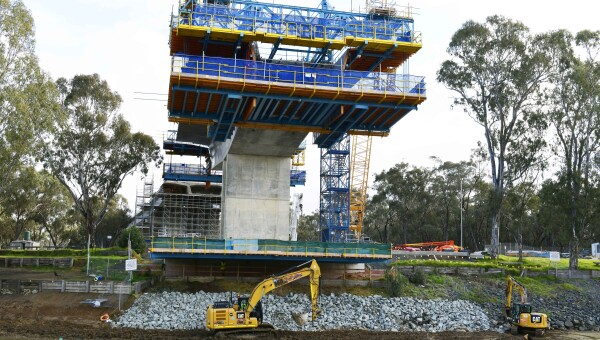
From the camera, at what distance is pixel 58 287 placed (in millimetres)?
32188

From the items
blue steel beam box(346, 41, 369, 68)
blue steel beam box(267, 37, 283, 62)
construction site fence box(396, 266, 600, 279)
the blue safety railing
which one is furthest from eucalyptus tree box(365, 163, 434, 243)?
blue steel beam box(267, 37, 283, 62)

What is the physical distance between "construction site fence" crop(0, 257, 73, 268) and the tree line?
5.63 meters

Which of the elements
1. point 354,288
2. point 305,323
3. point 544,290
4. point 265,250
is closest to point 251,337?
point 305,323

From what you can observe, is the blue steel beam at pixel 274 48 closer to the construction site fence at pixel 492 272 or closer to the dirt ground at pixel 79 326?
the construction site fence at pixel 492 272

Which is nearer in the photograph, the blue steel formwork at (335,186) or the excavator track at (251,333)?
the excavator track at (251,333)

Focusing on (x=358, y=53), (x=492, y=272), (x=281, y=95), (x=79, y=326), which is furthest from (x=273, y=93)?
(x=492, y=272)

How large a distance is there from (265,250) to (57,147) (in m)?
29.5

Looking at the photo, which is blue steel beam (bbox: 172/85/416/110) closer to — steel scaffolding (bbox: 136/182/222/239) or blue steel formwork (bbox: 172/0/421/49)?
blue steel formwork (bbox: 172/0/421/49)

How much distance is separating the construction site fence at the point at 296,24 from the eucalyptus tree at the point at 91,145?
22.8 m

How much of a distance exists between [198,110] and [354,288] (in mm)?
15487

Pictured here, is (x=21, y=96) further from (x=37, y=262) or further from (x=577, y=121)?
(x=577, y=121)

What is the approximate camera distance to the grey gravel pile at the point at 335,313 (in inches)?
1155

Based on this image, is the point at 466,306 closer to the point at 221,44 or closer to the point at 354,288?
the point at 354,288

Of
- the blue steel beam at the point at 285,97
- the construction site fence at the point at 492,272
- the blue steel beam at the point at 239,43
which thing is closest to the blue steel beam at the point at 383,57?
the blue steel beam at the point at 285,97
